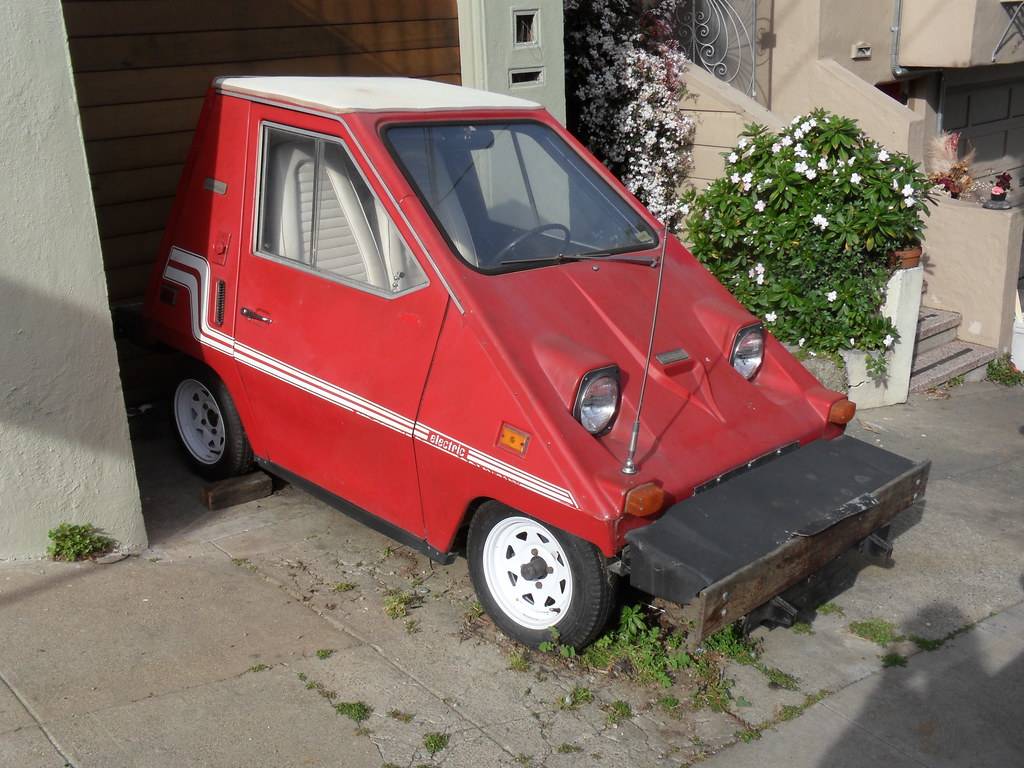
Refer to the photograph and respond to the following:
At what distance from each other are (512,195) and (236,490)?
212 cm

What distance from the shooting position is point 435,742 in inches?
156

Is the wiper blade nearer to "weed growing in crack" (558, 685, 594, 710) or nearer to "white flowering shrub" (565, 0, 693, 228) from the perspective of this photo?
"weed growing in crack" (558, 685, 594, 710)

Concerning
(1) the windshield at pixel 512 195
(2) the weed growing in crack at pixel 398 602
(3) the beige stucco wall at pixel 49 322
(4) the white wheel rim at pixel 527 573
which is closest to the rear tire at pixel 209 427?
(3) the beige stucco wall at pixel 49 322

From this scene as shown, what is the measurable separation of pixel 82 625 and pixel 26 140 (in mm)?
2002

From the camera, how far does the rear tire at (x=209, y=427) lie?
5.68 meters

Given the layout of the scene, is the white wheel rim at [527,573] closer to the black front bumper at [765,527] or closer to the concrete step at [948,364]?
the black front bumper at [765,527]

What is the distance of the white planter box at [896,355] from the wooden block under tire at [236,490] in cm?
409

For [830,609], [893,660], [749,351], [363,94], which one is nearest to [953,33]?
[749,351]

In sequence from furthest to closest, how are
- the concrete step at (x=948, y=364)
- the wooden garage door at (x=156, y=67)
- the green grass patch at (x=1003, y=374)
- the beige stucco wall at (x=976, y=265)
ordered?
the beige stucco wall at (x=976, y=265), the green grass patch at (x=1003, y=374), the concrete step at (x=948, y=364), the wooden garage door at (x=156, y=67)

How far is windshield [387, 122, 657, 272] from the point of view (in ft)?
15.6

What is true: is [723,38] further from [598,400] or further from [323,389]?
[598,400]

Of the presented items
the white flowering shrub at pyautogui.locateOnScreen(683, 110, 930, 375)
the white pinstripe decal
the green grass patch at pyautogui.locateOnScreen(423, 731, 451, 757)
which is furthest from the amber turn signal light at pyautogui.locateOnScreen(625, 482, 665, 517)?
the white flowering shrub at pyautogui.locateOnScreen(683, 110, 930, 375)

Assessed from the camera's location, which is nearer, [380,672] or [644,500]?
[644,500]

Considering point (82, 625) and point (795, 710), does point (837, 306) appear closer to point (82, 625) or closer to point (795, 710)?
point (795, 710)
